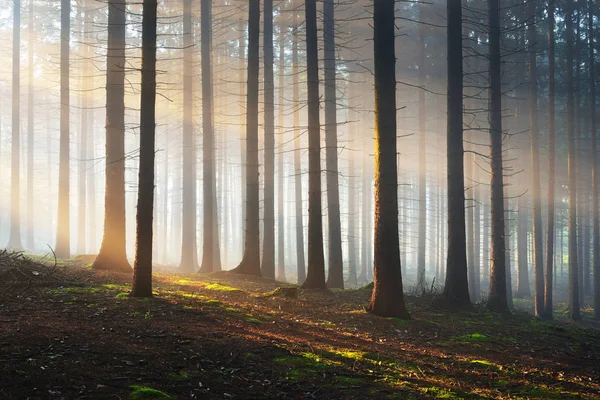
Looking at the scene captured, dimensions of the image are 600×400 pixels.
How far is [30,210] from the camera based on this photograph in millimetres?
33219

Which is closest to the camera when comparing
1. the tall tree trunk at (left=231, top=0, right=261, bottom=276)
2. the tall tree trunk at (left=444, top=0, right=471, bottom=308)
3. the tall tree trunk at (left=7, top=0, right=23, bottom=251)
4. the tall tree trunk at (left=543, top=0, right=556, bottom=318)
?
the tall tree trunk at (left=444, top=0, right=471, bottom=308)

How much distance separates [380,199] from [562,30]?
25.0 meters

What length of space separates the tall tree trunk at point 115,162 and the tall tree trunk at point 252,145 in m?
4.89

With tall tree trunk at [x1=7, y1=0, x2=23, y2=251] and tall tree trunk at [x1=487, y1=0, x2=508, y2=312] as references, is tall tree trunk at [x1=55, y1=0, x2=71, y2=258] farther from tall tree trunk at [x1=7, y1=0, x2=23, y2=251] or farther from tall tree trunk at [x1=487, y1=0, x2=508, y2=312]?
tall tree trunk at [x1=487, y1=0, x2=508, y2=312]

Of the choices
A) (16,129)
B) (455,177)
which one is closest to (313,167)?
(455,177)

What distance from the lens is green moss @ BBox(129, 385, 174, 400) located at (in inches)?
189

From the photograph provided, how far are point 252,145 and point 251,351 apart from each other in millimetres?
11711

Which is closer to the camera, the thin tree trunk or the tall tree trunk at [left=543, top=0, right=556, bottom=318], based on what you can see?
the tall tree trunk at [left=543, top=0, right=556, bottom=318]

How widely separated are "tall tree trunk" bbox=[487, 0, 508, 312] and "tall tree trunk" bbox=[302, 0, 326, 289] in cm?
585

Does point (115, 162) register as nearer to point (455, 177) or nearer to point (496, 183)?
point (455, 177)

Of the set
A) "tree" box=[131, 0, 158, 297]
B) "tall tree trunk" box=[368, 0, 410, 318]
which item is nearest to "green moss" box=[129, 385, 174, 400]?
"tree" box=[131, 0, 158, 297]

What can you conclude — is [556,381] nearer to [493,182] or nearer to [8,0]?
[493,182]

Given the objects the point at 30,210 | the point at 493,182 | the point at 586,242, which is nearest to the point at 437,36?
the point at 493,182

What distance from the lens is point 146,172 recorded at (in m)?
9.91
